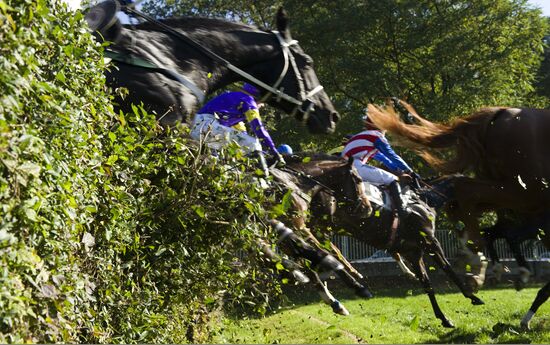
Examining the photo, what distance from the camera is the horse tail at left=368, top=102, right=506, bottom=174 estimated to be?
24.7ft

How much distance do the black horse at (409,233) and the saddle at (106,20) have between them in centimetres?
457

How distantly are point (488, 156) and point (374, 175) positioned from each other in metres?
2.37

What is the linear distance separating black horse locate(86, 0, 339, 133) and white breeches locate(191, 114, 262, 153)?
0.18 meters

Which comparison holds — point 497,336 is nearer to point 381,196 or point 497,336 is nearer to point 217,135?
point 381,196

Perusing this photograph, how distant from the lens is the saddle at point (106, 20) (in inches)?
178

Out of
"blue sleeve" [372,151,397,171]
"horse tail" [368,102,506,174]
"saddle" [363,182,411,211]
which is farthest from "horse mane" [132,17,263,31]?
"blue sleeve" [372,151,397,171]

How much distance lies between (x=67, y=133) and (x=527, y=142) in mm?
5667

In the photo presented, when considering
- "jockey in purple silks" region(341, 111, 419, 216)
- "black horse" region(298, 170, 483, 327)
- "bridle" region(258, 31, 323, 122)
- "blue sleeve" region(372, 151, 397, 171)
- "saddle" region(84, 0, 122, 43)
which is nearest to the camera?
"saddle" region(84, 0, 122, 43)

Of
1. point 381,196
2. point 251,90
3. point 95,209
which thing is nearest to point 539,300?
point 381,196

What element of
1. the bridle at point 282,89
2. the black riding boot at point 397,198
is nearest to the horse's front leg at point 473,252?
the black riding boot at point 397,198

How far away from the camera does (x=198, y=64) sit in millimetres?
5148

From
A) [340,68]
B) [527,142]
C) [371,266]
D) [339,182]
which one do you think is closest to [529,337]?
[527,142]

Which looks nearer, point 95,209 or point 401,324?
point 95,209

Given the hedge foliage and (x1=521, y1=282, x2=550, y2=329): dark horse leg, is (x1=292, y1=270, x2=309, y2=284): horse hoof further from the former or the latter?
(x1=521, y1=282, x2=550, y2=329): dark horse leg
